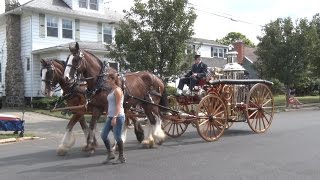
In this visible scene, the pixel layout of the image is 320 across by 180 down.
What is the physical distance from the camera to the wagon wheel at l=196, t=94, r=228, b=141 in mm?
12500

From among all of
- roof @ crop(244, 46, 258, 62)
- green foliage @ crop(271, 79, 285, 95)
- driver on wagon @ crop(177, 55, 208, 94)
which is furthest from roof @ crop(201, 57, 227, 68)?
driver on wagon @ crop(177, 55, 208, 94)

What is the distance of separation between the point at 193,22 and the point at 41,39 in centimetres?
1455

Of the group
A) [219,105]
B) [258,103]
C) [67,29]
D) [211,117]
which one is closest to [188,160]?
[211,117]

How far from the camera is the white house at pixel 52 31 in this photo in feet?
101

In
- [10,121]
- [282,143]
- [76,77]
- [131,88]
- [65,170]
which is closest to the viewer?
[65,170]

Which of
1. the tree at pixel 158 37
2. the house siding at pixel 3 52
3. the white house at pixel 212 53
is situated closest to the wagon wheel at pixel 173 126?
the tree at pixel 158 37

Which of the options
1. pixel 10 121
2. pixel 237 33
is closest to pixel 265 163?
pixel 10 121

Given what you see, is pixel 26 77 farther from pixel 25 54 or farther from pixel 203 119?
pixel 203 119

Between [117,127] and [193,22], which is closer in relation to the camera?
[117,127]

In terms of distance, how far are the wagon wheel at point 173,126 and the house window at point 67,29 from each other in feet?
64.9

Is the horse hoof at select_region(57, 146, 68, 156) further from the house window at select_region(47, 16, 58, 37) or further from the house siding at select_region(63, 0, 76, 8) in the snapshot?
the house siding at select_region(63, 0, 76, 8)

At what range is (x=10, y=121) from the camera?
15.9 meters

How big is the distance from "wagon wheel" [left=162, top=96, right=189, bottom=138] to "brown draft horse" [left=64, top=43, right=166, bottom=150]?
3.83 ft

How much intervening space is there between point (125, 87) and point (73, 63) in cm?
146
